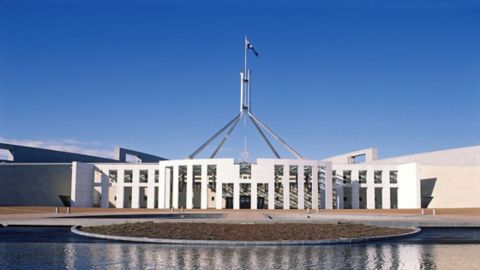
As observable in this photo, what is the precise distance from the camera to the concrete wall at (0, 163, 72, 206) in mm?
64375

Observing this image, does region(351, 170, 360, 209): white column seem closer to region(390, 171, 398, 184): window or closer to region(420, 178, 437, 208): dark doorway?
region(390, 171, 398, 184): window

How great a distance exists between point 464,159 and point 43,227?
60.0m

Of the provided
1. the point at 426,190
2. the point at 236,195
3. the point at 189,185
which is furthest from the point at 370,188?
the point at 189,185

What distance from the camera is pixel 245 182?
57094mm

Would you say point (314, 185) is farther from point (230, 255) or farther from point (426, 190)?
point (230, 255)

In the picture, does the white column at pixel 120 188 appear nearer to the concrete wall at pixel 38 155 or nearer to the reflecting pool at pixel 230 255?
the concrete wall at pixel 38 155

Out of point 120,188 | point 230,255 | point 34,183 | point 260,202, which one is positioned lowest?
point 260,202

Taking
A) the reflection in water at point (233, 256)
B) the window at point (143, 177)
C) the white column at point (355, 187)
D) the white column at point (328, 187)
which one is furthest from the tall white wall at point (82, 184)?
the reflection in water at point (233, 256)

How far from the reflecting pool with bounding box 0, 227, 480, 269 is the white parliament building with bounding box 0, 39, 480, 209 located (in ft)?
124

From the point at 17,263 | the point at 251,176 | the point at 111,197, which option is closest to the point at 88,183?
the point at 111,197

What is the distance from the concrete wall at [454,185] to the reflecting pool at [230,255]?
157 feet

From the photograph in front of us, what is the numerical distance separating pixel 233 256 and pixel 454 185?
56738 millimetres

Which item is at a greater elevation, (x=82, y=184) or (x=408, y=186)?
(x=82, y=184)

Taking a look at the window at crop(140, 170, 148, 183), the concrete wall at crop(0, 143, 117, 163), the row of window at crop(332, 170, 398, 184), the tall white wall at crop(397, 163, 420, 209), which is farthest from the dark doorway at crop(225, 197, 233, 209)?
the concrete wall at crop(0, 143, 117, 163)
